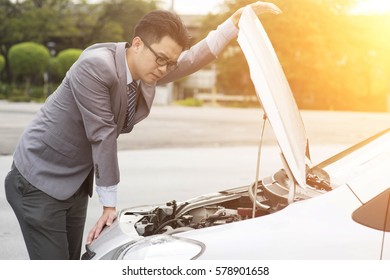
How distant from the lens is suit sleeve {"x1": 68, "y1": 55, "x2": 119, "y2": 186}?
2.60m

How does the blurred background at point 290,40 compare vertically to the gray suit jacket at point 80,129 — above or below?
below

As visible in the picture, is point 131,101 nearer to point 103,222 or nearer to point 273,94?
point 103,222

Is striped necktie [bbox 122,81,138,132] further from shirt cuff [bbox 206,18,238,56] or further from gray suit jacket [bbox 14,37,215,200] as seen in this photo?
shirt cuff [bbox 206,18,238,56]

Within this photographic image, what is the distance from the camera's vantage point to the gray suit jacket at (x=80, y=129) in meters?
2.61

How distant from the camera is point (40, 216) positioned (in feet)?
8.98

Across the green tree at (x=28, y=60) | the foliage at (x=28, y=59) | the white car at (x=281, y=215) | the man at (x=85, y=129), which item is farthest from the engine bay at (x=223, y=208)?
the foliage at (x=28, y=59)

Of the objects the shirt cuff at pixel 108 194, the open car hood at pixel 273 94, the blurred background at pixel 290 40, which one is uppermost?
the open car hood at pixel 273 94

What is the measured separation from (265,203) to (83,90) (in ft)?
2.75

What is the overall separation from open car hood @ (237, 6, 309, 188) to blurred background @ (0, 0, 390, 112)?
37107 mm

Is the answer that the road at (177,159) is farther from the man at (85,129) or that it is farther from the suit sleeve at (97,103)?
the suit sleeve at (97,103)

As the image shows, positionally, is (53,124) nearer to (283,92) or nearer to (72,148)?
(72,148)

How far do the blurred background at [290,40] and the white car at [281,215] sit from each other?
3687 cm

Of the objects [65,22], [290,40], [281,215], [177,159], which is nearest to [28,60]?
[65,22]

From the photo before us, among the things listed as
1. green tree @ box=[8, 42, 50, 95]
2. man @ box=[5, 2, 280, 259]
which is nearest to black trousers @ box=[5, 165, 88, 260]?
man @ box=[5, 2, 280, 259]
